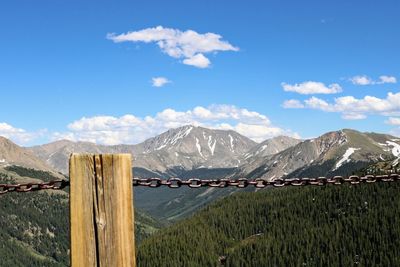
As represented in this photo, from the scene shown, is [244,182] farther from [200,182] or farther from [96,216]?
[96,216]

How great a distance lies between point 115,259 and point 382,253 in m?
183

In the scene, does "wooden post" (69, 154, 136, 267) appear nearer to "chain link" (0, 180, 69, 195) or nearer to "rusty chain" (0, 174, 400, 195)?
"rusty chain" (0, 174, 400, 195)

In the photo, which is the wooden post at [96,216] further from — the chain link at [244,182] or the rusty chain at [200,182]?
the chain link at [244,182]

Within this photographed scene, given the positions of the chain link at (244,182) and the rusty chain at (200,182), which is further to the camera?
the chain link at (244,182)

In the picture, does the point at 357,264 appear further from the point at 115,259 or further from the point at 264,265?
the point at 115,259

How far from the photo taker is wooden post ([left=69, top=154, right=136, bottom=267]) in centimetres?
533

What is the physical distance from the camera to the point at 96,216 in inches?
210

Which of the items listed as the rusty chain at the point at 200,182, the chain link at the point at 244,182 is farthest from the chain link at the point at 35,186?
the chain link at the point at 244,182

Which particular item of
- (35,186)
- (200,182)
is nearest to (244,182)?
(200,182)

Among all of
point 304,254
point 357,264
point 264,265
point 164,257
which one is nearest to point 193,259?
point 164,257

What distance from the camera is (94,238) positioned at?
5332 millimetres

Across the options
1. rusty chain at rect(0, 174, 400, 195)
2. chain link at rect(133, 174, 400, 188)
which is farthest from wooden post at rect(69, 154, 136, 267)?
chain link at rect(133, 174, 400, 188)

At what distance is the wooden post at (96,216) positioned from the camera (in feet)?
17.5

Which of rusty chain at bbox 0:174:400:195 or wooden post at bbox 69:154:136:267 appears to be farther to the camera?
rusty chain at bbox 0:174:400:195
